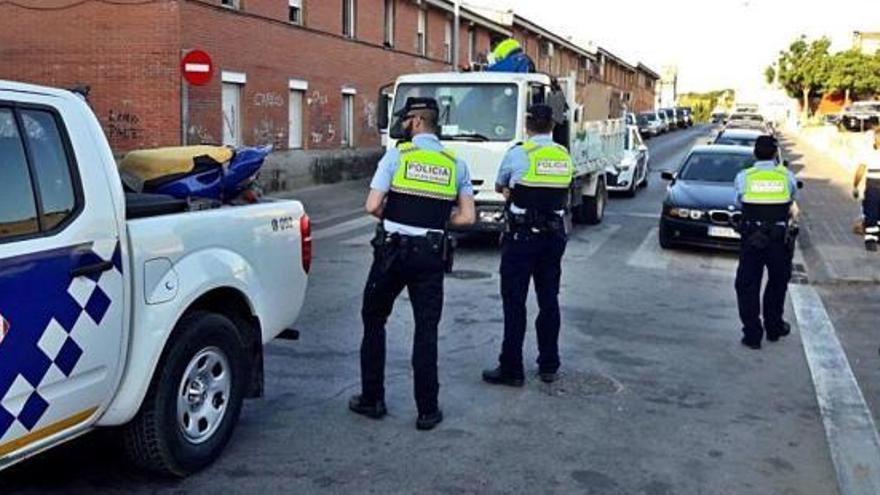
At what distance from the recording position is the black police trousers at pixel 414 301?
17.0ft

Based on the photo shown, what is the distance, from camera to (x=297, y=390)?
239 inches

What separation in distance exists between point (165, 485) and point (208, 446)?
30 centimetres

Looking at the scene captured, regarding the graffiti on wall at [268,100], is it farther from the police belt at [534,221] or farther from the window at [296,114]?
the police belt at [534,221]

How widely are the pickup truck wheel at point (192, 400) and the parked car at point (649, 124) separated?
4704 cm

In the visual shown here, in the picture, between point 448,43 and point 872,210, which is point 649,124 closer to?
point 448,43

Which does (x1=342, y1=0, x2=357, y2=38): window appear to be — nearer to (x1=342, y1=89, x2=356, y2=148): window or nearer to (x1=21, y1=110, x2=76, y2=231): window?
(x1=342, y1=89, x2=356, y2=148): window

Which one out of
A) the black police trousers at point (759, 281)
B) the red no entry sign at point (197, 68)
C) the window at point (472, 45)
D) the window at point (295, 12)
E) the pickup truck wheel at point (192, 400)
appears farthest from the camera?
the window at point (472, 45)

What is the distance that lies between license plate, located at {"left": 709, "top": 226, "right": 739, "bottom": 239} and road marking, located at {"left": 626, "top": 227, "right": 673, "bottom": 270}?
64 centimetres

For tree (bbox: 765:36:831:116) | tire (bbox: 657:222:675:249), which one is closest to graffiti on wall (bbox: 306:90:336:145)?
tire (bbox: 657:222:675:249)

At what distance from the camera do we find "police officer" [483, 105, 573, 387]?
20.6 feet

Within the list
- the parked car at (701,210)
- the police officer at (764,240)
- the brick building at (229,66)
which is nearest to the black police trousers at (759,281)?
the police officer at (764,240)


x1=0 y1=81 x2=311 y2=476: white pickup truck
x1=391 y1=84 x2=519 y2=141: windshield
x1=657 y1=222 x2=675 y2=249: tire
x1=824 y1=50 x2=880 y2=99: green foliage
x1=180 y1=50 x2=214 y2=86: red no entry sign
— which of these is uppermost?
x1=824 y1=50 x2=880 y2=99: green foliage

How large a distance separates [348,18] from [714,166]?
14.6 m

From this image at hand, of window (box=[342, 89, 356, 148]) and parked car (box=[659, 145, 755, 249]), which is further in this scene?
window (box=[342, 89, 356, 148])
